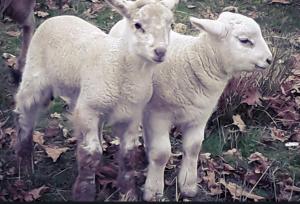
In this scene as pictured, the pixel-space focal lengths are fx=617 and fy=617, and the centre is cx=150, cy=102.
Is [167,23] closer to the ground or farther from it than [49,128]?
farther from it

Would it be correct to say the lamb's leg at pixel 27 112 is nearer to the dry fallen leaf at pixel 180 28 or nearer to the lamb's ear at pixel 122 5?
the lamb's ear at pixel 122 5

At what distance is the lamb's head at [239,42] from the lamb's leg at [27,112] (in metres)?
1.40

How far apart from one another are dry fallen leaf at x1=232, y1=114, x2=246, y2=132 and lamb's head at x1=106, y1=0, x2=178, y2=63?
1991 millimetres

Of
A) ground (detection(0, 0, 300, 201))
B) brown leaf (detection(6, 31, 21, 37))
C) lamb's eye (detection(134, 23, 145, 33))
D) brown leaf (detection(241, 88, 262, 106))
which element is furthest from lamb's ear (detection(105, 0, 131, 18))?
brown leaf (detection(6, 31, 21, 37))

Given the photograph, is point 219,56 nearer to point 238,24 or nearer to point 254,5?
point 238,24

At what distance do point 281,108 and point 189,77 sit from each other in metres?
1.96

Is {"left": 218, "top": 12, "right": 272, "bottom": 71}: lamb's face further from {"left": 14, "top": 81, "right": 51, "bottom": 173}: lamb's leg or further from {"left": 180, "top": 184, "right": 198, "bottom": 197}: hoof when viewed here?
{"left": 14, "top": 81, "right": 51, "bottom": 173}: lamb's leg

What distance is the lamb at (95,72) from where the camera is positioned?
14.1 feet

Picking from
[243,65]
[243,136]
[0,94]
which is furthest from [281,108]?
[0,94]

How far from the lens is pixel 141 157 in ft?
18.5

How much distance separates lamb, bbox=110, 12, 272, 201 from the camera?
15.5 feet

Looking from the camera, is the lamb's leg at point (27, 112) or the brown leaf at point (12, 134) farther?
the brown leaf at point (12, 134)

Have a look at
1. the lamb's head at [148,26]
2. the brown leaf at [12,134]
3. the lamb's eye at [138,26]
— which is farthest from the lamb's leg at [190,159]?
the brown leaf at [12,134]

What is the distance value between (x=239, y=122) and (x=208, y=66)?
4.61ft
